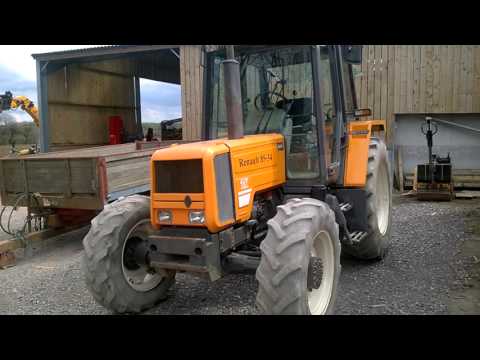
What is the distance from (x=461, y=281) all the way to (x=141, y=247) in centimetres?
332

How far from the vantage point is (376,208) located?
550 cm

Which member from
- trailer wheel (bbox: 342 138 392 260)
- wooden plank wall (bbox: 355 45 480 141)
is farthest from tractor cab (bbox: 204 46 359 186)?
wooden plank wall (bbox: 355 45 480 141)

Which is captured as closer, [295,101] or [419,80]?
[295,101]

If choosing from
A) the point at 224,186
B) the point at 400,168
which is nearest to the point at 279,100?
the point at 224,186

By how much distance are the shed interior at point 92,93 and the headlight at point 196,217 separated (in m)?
8.71

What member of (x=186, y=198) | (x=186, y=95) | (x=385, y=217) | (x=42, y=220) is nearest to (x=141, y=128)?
A: (x=186, y=95)

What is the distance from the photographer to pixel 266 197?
438cm

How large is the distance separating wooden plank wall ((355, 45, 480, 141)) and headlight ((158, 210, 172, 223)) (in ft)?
27.6

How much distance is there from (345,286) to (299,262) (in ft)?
5.87

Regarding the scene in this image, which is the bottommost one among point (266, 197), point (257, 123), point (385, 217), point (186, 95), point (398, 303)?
point (398, 303)

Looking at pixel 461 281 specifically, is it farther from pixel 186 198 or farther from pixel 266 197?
pixel 186 198

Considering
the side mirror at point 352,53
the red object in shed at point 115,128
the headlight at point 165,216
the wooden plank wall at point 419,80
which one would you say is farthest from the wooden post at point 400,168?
the red object in shed at point 115,128

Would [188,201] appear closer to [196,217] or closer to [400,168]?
[196,217]

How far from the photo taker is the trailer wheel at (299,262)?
124 inches
